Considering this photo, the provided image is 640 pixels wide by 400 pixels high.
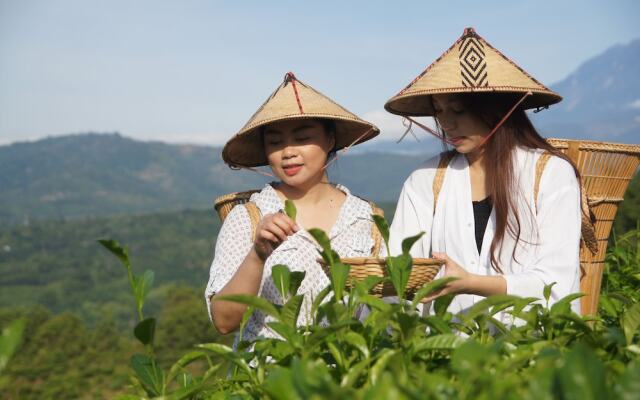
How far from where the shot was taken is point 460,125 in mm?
2777

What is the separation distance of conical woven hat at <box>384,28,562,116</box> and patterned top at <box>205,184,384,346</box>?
503mm

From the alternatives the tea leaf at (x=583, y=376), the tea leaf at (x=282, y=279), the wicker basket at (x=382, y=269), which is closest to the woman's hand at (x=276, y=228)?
the wicker basket at (x=382, y=269)

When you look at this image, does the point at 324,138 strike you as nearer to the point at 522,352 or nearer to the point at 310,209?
the point at 310,209

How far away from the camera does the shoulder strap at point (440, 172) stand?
2.88m

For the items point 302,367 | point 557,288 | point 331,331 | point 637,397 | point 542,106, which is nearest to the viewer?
point 637,397

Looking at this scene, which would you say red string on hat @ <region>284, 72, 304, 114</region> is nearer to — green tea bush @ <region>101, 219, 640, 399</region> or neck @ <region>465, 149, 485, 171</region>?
neck @ <region>465, 149, 485, 171</region>

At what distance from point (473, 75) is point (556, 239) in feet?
2.00

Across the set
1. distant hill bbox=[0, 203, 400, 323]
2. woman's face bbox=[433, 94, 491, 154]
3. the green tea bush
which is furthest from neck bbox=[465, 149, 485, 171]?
distant hill bbox=[0, 203, 400, 323]

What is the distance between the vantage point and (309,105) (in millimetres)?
2896

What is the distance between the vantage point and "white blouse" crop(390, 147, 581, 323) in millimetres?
2529

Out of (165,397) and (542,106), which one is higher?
(542,106)

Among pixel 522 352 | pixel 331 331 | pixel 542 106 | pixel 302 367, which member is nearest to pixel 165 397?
pixel 331 331

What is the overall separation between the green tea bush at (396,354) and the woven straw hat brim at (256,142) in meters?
1.63

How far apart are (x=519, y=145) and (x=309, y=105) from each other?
29.8 inches
